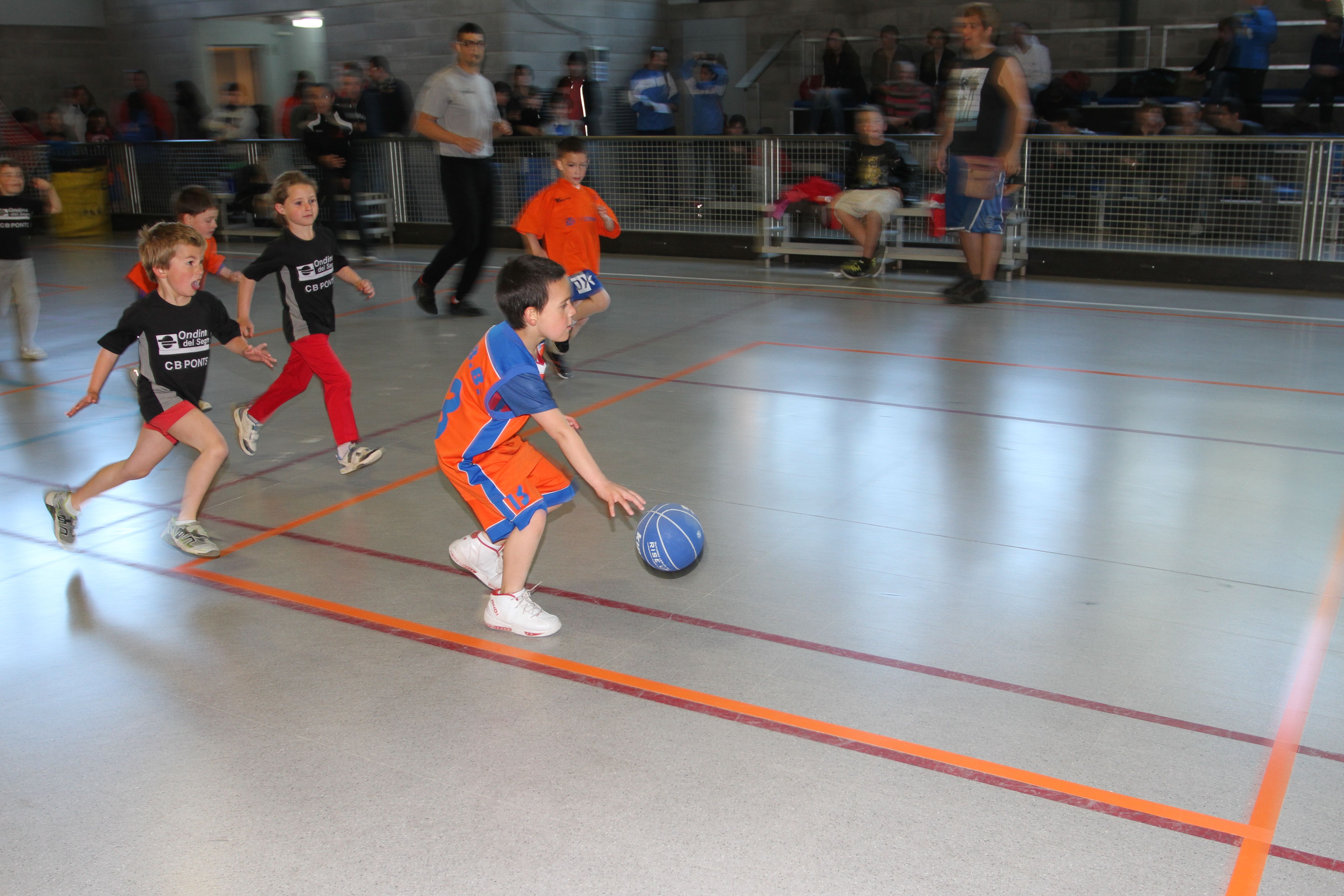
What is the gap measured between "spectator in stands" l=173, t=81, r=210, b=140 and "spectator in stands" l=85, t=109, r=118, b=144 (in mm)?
952

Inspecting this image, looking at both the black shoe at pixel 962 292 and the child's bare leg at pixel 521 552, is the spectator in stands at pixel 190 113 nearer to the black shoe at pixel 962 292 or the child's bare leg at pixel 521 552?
the black shoe at pixel 962 292

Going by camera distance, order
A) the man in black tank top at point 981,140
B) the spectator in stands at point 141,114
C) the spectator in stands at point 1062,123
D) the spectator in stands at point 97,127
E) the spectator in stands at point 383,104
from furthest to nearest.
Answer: the spectator in stands at point 97,127
the spectator in stands at point 141,114
the spectator in stands at point 383,104
the spectator in stands at point 1062,123
the man in black tank top at point 981,140


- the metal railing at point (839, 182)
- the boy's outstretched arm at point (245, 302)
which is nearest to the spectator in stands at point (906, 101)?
the metal railing at point (839, 182)

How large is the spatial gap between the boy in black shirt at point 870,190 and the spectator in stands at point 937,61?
2.44 metres

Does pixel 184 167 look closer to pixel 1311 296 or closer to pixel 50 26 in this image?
pixel 50 26

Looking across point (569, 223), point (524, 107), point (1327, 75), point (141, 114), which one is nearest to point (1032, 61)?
point (1327, 75)

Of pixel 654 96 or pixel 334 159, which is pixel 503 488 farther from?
pixel 654 96

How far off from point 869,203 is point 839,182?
0.89 meters

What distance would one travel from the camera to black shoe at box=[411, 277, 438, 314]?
8.91 metres

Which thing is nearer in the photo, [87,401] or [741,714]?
[741,714]

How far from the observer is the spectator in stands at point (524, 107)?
522 inches

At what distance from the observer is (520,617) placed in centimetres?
359

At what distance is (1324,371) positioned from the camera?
6.68m

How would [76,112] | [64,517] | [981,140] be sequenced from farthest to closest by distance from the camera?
[76,112]
[981,140]
[64,517]
